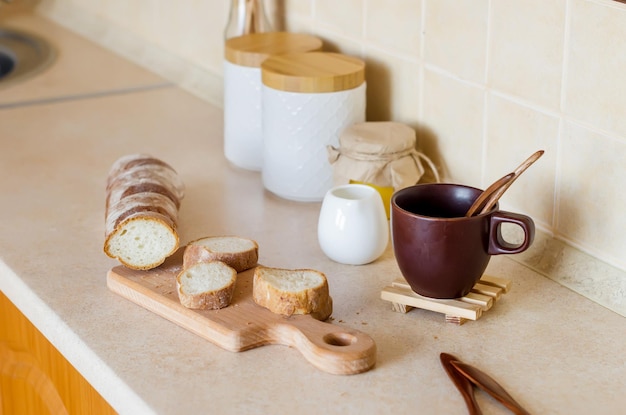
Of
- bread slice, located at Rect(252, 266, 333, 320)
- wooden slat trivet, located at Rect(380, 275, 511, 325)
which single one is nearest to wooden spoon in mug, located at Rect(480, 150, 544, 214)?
wooden slat trivet, located at Rect(380, 275, 511, 325)

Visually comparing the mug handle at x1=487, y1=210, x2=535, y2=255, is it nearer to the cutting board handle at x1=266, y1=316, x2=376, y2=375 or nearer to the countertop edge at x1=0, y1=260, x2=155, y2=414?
the cutting board handle at x1=266, y1=316, x2=376, y2=375

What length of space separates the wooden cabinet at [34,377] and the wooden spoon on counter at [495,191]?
46 cm

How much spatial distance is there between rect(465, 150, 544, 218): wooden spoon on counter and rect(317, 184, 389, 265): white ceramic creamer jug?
0.16 meters

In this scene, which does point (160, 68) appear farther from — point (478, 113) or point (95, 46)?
point (478, 113)

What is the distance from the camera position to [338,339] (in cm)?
101

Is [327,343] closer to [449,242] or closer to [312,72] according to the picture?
[449,242]

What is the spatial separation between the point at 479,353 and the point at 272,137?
0.53 meters

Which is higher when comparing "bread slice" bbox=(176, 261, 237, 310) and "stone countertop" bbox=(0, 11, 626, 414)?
"bread slice" bbox=(176, 261, 237, 310)

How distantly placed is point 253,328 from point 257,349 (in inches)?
0.9

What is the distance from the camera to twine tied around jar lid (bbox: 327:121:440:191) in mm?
1294

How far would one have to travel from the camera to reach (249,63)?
4.87 feet

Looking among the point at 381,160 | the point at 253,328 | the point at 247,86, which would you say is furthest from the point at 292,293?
the point at 247,86

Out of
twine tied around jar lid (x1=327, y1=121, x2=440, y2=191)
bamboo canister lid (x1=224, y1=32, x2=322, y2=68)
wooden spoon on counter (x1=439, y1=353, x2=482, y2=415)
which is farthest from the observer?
bamboo canister lid (x1=224, y1=32, x2=322, y2=68)

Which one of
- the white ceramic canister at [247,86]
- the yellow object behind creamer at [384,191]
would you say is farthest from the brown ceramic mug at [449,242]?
the white ceramic canister at [247,86]
